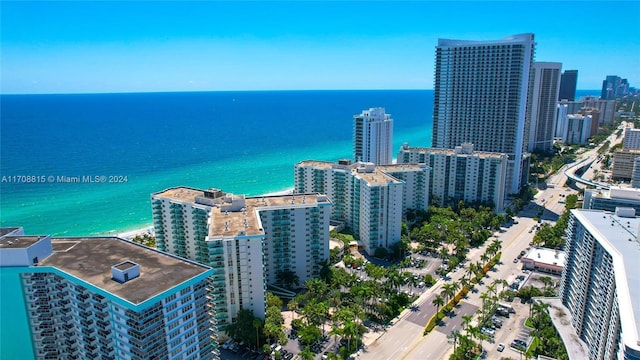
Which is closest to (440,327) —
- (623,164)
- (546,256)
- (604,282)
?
(604,282)

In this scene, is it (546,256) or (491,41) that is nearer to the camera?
(546,256)

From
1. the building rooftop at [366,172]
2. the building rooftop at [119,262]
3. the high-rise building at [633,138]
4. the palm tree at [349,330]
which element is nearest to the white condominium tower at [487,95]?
the building rooftop at [366,172]

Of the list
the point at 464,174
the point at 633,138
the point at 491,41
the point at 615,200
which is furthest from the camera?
the point at 633,138

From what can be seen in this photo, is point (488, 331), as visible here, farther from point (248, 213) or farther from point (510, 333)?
point (248, 213)

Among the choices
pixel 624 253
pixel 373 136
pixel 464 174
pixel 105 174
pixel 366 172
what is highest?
pixel 373 136

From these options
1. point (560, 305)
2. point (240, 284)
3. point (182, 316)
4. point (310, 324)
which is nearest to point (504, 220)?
point (560, 305)

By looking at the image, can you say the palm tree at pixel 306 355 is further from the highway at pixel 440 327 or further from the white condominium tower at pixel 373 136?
the white condominium tower at pixel 373 136

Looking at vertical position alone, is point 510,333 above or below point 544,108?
below

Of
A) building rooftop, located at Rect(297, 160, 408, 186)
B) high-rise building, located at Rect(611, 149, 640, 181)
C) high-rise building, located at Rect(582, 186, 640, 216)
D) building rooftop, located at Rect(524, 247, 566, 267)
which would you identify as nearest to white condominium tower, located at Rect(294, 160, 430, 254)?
building rooftop, located at Rect(297, 160, 408, 186)
